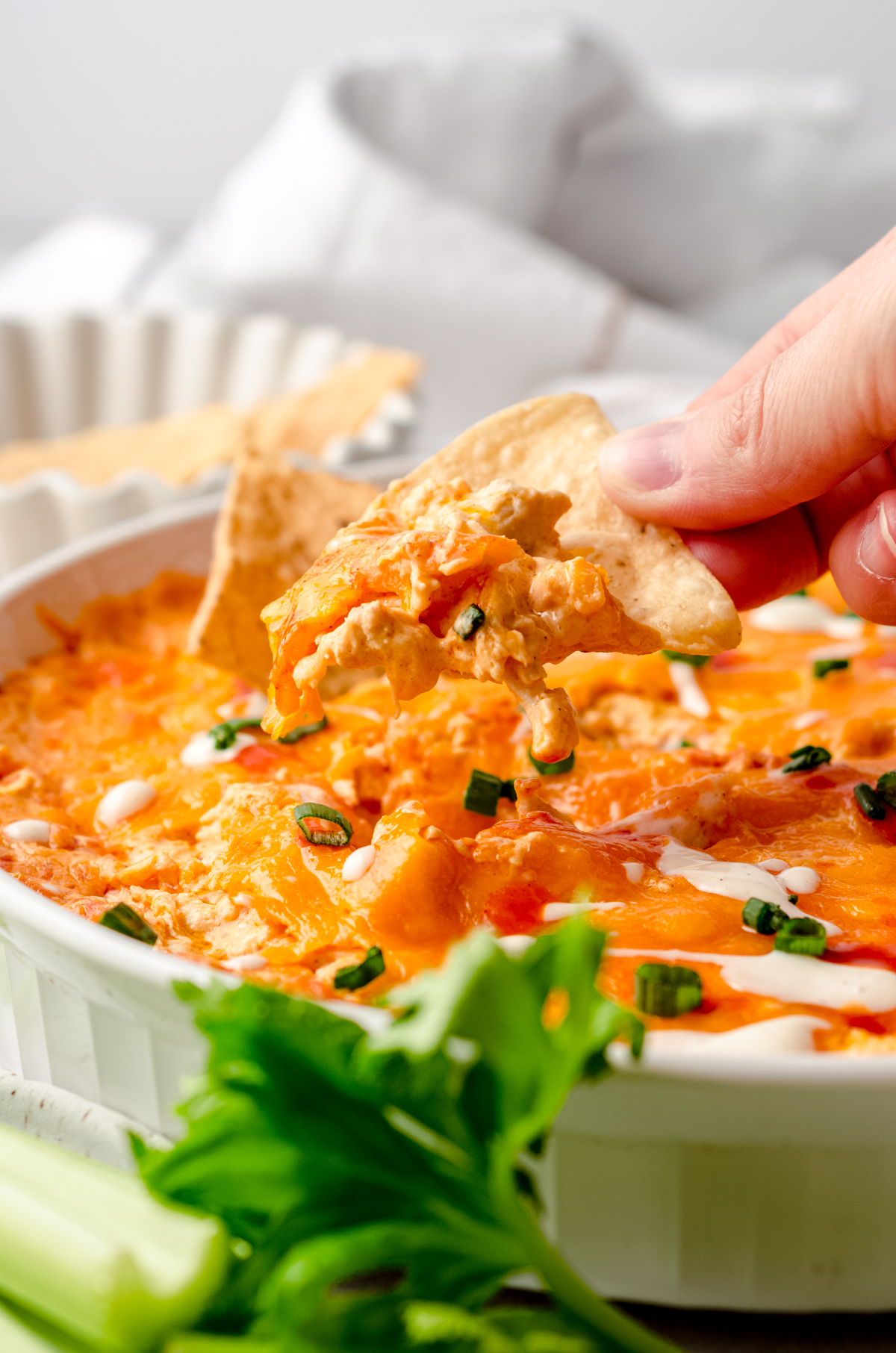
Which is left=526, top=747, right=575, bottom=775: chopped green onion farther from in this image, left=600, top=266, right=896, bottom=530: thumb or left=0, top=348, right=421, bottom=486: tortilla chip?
left=0, top=348, right=421, bottom=486: tortilla chip

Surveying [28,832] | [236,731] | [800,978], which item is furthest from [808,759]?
[28,832]

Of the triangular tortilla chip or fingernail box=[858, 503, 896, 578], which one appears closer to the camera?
the triangular tortilla chip

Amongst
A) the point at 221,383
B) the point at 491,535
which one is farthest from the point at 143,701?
the point at 221,383

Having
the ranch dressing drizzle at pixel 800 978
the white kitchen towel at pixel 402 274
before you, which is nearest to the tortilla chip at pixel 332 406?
the white kitchen towel at pixel 402 274

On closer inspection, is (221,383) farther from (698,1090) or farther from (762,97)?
(698,1090)

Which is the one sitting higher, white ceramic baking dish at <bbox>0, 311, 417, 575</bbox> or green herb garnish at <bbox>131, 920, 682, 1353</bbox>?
green herb garnish at <bbox>131, 920, 682, 1353</bbox>

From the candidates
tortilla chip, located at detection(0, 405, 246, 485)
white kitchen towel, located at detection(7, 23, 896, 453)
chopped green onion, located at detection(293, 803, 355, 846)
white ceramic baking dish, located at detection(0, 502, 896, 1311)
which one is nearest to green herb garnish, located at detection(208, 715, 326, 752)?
chopped green onion, located at detection(293, 803, 355, 846)

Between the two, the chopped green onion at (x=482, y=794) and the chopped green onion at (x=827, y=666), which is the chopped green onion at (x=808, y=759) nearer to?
the chopped green onion at (x=827, y=666)
